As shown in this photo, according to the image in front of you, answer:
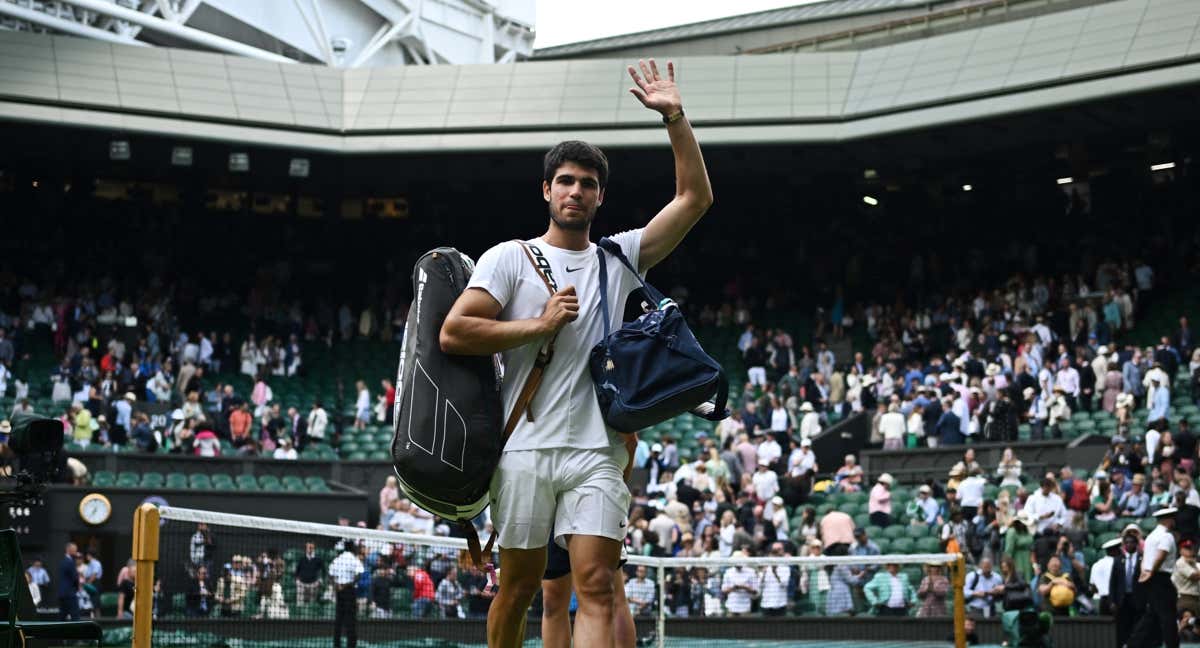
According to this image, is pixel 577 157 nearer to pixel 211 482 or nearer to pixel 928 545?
pixel 928 545

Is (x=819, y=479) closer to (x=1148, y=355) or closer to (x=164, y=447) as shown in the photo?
(x=1148, y=355)

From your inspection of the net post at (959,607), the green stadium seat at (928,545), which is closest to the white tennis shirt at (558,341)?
the net post at (959,607)

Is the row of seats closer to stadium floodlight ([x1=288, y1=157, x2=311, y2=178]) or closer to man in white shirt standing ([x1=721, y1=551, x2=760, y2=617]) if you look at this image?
stadium floodlight ([x1=288, y1=157, x2=311, y2=178])

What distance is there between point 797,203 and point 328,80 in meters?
11.8

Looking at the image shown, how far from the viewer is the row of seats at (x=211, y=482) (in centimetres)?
2530

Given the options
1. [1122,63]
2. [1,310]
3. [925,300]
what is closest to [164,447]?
[1,310]

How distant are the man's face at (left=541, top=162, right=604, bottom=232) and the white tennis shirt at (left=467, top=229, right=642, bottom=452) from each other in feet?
0.39

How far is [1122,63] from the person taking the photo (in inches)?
1048

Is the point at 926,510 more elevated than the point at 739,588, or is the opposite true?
the point at 926,510

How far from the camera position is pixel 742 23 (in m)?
47.0

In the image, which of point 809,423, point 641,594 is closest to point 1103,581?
point 641,594

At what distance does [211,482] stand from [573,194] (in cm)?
2214

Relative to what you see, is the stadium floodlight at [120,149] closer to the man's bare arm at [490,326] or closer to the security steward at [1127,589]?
the security steward at [1127,589]

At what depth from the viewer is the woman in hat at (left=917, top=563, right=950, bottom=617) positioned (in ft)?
49.5
